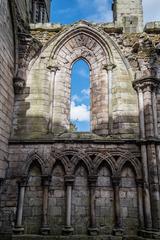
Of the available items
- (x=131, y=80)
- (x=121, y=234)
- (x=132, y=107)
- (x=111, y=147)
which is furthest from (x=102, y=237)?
(x=131, y=80)

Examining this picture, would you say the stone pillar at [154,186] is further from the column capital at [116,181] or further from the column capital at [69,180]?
the column capital at [69,180]

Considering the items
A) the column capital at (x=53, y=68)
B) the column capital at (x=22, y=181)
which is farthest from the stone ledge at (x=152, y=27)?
the column capital at (x=22, y=181)

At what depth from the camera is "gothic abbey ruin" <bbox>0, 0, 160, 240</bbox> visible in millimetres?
7535

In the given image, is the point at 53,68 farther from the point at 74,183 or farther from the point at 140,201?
the point at 140,201

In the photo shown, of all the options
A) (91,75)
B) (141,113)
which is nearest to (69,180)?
(141,113)

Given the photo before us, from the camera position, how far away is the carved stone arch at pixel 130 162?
7.90m

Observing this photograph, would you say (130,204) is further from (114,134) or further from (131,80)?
(131,80)

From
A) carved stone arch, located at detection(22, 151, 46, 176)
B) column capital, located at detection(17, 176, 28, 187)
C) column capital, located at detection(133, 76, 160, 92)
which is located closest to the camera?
column capital, located at detection(17, 176, 28, 187)

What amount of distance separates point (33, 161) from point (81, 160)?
144 centimetres

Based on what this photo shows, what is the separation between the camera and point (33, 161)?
8.04 metres

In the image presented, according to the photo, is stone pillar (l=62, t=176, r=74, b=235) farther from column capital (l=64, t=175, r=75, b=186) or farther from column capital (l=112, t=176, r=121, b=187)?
column capital (l=112, t=176, r=121, b=187)

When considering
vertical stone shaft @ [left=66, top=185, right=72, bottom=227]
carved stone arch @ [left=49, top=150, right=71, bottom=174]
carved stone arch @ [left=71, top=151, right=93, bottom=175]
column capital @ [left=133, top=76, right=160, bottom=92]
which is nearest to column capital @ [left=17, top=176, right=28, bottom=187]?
carved stone arch @ [left=49, top=150, right=71, bottom=174]

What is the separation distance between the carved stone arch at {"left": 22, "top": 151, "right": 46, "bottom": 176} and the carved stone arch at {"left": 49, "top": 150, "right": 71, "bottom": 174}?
250 millimetres

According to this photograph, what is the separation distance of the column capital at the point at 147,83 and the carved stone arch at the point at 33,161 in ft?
12.4
